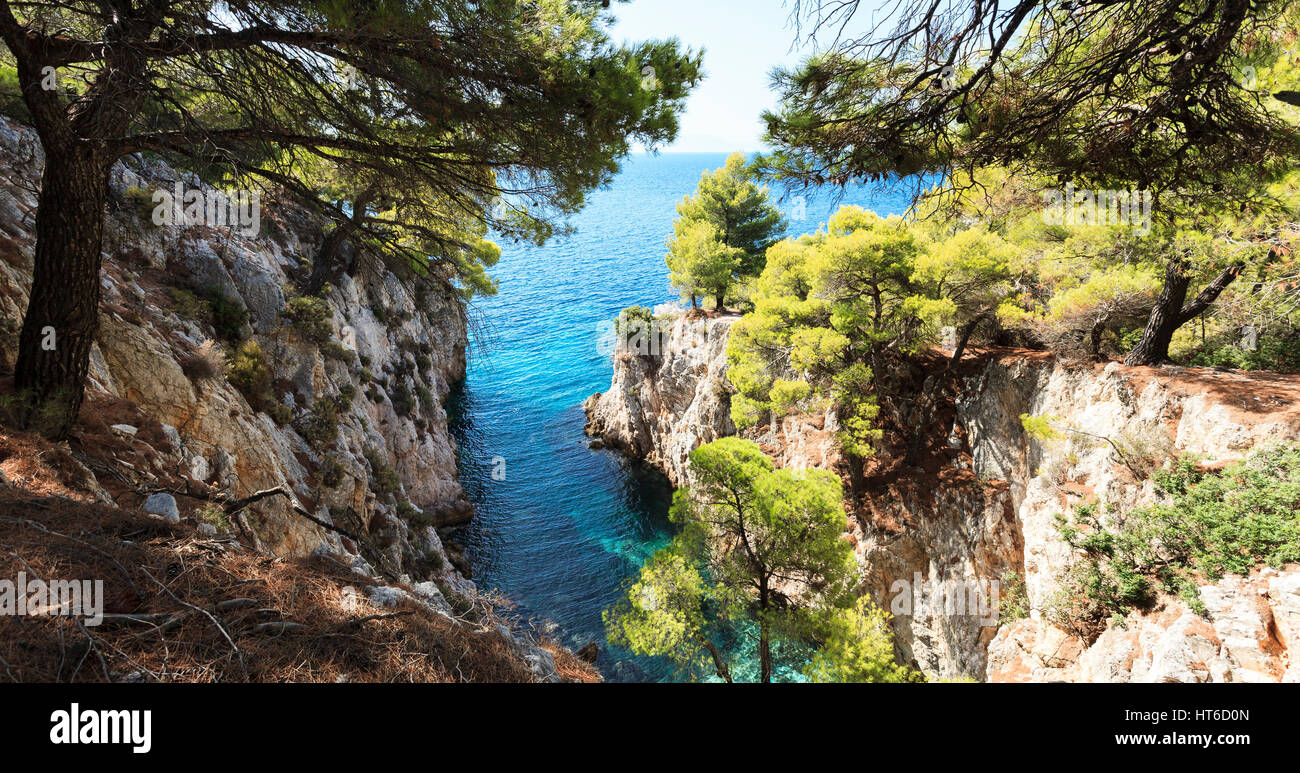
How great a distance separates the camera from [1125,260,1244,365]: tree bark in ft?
29.7

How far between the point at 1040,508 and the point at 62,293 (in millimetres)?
15755

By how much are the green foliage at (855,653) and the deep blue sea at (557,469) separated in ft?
20.1

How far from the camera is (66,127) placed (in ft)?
14.8

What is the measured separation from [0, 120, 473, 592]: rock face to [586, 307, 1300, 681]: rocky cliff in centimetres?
1011

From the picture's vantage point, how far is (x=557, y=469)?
86.1 ft

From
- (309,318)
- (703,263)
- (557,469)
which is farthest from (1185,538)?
(557,469)

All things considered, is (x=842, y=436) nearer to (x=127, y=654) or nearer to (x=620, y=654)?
(x=620, y=654)

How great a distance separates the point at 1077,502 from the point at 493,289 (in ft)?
68.9

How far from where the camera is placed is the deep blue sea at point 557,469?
1744 centimetres

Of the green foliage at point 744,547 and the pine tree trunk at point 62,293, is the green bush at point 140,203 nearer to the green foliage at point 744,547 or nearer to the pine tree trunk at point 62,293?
the pine tree trunk at point 62,293

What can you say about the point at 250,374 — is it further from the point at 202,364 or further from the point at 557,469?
the point at 557,469

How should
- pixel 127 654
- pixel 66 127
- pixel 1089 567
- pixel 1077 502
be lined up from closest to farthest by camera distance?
pixel 127 654
pixel 66 127
pixel 1089 567
pixel 1077 502

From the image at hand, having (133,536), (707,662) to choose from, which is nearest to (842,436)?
(707,662)

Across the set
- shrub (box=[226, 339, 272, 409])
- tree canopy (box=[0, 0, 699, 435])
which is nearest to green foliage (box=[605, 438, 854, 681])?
tree canopy (box=[0, 0, 699, 435])
